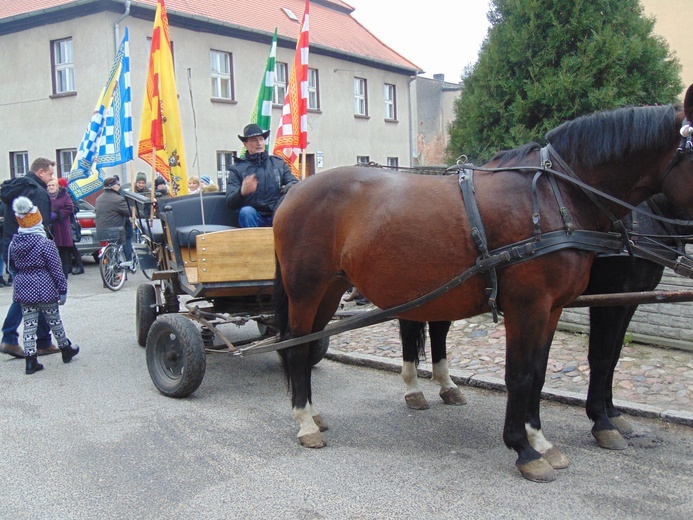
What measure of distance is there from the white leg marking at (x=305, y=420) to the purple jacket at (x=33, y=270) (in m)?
3.38

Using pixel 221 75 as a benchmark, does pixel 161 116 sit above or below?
below

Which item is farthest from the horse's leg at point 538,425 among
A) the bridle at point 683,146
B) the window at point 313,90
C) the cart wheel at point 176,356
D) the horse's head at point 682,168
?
the window at point 313,90

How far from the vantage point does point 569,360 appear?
586cm

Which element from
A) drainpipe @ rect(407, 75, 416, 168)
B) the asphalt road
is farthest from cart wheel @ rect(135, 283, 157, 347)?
drainpipe @ rect(407, 75, 416, 168)

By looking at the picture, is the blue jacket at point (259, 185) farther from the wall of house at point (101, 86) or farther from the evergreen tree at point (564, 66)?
the wall of house at point (101, 86)

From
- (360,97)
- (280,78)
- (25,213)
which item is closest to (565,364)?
(25,213)

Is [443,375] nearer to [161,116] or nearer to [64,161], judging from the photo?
[161,116]

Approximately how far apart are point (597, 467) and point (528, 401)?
0.54 metres

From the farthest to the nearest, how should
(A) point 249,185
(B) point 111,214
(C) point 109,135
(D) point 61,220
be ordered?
(B) point 111,214
(D) point 61,220
(C) point 109,135
(A) point 249,185

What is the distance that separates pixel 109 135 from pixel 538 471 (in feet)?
28.2

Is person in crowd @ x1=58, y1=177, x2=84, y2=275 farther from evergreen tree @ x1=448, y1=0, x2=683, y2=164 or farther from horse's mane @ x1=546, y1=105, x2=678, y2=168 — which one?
horse's mane @ x1=546, y1=105, x2=678, y2=168

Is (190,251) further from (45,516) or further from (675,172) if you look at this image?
(675,172)

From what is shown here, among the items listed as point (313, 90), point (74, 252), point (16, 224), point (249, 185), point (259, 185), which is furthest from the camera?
point (313, 90)

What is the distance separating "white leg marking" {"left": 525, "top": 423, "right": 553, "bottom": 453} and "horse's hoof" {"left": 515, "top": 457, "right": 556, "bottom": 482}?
6.6 inches
